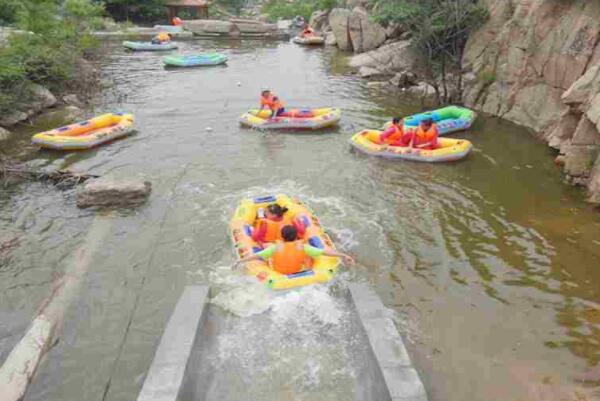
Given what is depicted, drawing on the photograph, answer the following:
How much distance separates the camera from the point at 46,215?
10.4 metres

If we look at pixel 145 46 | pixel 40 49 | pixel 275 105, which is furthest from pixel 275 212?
pixel 145 46

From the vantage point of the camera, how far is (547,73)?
49.6 feet

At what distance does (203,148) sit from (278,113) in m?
2.60

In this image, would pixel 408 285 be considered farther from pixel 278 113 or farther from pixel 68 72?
pixel 68 72

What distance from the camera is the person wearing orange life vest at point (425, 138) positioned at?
13398 millimetres

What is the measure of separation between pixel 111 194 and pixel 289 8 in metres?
43.2

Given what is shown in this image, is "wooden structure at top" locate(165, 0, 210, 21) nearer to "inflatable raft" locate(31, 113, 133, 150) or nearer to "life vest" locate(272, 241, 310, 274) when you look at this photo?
"inflatable raft" locate(31, 113, 133, 150)

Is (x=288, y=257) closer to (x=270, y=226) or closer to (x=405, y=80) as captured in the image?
(x=270, y=226)

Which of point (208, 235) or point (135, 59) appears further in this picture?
point (135, 59)

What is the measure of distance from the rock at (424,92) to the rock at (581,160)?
7.61m

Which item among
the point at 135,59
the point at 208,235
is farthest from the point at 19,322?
the point at 135,59

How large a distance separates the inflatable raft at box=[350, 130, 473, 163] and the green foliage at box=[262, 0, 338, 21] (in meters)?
28.8

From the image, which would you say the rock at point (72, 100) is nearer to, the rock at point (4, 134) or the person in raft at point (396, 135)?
the rock at point (4, 134)

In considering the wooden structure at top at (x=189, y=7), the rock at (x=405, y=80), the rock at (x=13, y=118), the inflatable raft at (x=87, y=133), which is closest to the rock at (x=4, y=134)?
the rock at (x=13, y=118)
